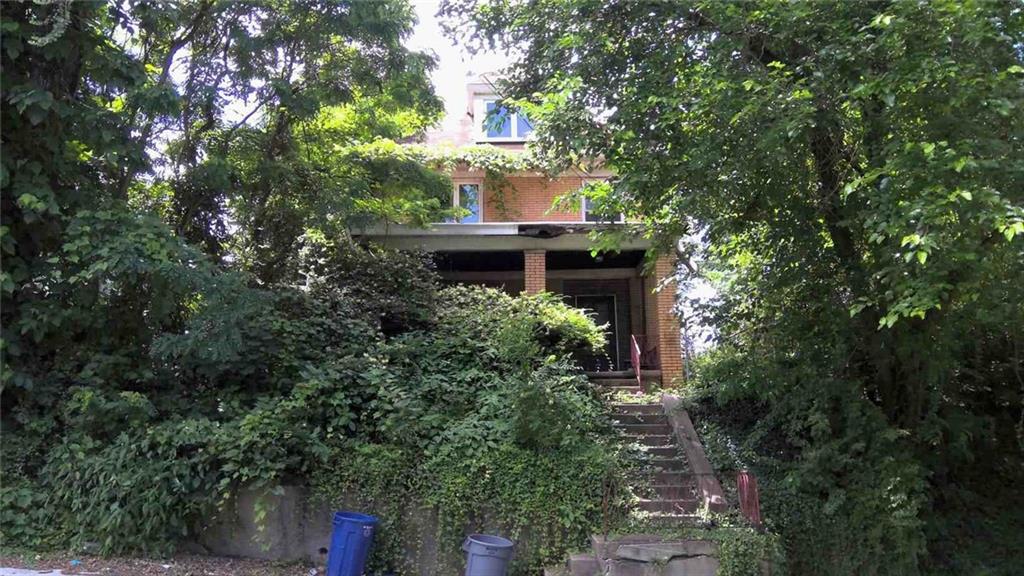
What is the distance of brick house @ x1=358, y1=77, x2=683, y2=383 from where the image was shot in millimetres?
14266

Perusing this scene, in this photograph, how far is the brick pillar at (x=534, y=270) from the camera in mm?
14438

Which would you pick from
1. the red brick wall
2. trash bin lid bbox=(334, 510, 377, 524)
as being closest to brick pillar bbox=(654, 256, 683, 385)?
the red brick wall

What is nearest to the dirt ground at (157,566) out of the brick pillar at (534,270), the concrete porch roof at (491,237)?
the concrete porch roof at (491,237)

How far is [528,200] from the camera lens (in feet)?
55.2

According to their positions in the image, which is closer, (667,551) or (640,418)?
(667,551)

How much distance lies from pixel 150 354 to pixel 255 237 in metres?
3.01

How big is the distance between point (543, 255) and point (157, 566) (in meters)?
9.52

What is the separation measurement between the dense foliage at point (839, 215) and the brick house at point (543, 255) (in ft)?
17.0

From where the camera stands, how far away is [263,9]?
926 centimetres

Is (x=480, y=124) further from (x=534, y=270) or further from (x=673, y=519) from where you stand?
(x=673, y=519)

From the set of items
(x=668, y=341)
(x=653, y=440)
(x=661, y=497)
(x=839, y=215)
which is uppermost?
(x=839, y=215)

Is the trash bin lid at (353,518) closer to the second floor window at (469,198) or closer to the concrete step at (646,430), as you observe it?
the concrete step at (646,430)

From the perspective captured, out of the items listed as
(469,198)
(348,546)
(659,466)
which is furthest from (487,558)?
(469,198)

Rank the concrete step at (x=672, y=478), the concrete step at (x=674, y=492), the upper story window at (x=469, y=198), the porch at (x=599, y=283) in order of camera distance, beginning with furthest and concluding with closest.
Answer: the upper story window at (x=469, y=198) < the porch at (x=599, y=283) < the concrete step at (x=672, y=478) < the concrete step at (x=674, y=492)
